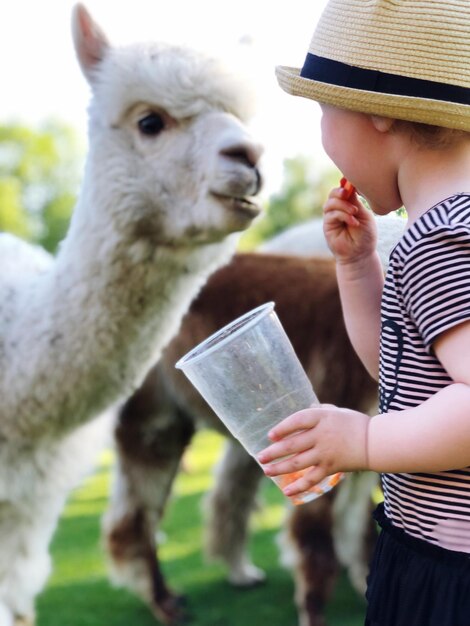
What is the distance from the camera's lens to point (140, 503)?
3.62 meters

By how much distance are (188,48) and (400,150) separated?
1345 millimetres

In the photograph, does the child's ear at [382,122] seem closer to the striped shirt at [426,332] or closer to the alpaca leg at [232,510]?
the striped shirt at [426,332]

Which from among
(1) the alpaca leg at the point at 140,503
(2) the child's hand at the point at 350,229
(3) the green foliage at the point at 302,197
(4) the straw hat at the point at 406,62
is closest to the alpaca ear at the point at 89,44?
(2) the child's hand at the point at 350,229

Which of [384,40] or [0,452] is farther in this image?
[0,452]

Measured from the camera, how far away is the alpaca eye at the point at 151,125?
236cm

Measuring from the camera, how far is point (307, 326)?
10.8 ft

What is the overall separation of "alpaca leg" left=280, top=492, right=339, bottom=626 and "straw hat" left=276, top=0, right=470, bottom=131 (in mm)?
2244

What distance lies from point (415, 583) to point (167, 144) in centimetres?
141

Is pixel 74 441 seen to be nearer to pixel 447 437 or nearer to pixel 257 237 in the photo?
pixel 447 437

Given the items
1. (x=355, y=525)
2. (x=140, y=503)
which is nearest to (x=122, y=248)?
(x=140, y=503)

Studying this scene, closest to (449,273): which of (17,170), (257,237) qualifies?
(257,237)

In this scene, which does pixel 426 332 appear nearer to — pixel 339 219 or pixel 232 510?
A: pixel 339 219

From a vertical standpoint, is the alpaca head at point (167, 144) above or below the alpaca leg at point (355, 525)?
above

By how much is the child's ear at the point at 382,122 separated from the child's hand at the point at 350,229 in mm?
190
